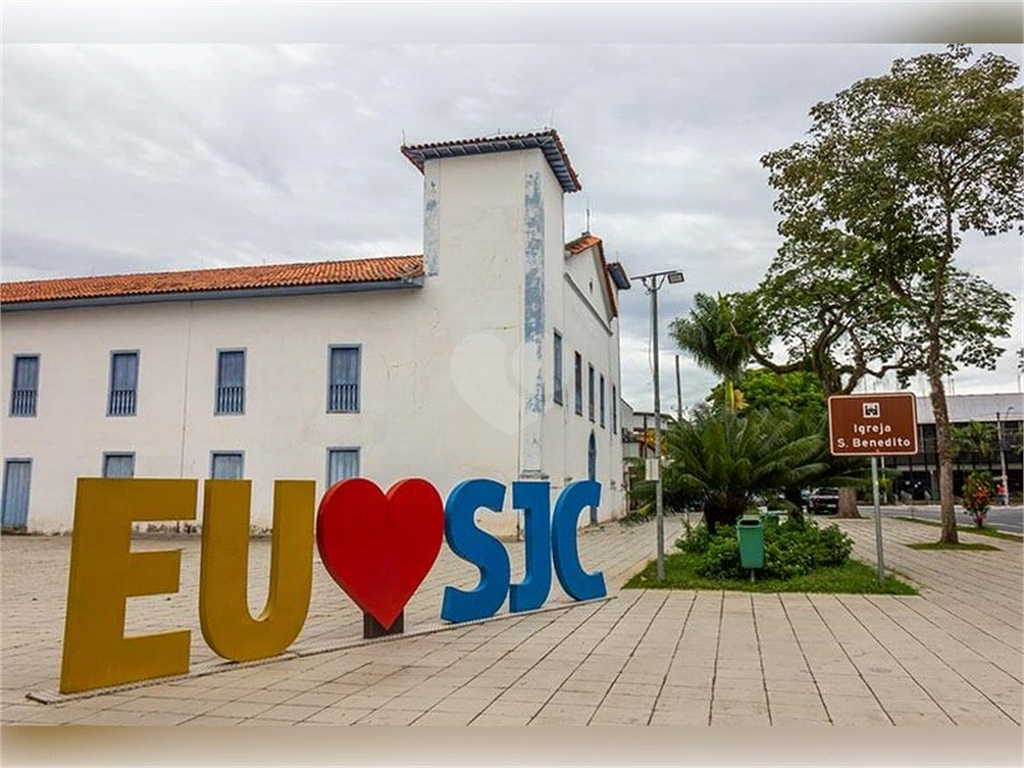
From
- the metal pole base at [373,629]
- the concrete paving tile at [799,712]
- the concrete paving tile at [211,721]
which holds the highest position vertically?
the metal pole base at [373,629]

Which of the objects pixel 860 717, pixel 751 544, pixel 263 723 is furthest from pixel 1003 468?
pixel 263 723

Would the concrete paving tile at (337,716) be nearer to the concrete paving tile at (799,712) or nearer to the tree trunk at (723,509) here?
the concrete paving tile at (799,712)

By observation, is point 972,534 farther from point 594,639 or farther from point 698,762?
point 698,762

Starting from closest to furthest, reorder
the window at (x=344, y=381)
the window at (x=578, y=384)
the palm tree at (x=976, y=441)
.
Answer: the window at (x=344, y=381) < the window at (x=578, y=384) < the palm tree at (x=976, y=441)

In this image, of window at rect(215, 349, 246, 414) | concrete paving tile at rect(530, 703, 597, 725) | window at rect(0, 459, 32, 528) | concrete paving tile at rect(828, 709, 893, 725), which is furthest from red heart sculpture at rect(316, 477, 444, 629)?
window at rect(0, 459, 32, 528)

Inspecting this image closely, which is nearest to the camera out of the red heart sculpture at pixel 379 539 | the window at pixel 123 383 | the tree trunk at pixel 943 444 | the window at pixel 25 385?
the red heart sculpture at pixel 379 539

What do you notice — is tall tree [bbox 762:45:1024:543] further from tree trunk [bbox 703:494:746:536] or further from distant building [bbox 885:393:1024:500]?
distant building [bbox 885:393:1024:500]

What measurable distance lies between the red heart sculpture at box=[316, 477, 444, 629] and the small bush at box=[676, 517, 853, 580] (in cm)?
543

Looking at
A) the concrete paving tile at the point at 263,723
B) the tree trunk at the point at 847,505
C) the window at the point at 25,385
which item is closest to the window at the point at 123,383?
the window at the point at 25,385

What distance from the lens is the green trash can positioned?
11.9m

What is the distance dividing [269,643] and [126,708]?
161 centimetres

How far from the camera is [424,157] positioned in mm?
22438

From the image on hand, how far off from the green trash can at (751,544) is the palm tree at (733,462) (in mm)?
1605

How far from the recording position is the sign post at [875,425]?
10977mm
